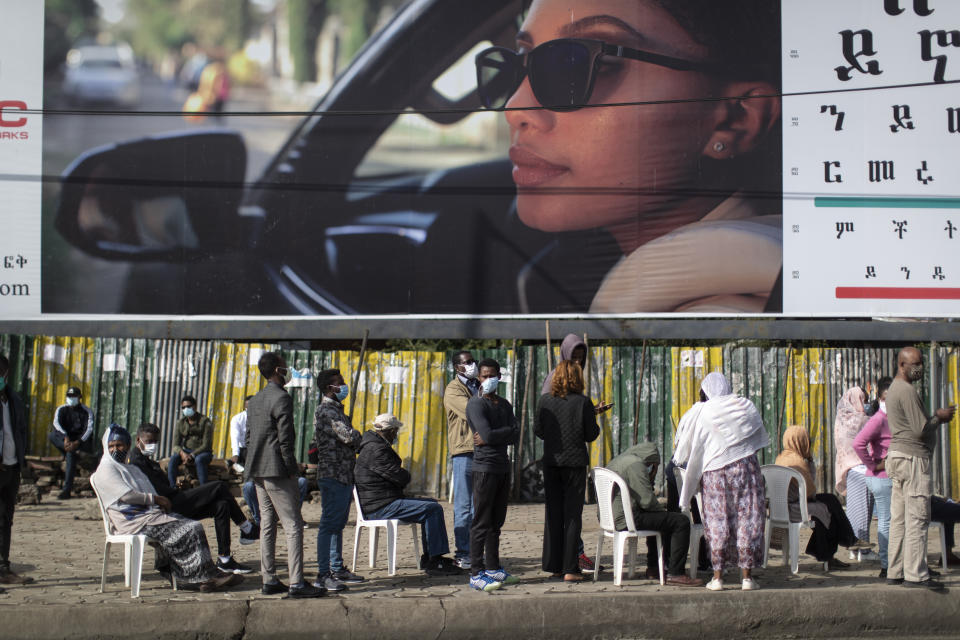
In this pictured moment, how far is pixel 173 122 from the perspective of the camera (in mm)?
15367

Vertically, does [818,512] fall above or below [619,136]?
below

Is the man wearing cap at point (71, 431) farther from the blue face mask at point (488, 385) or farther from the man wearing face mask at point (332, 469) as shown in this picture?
the blue face mask at point (488, 385)

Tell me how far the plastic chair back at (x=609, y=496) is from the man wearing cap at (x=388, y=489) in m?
1.26

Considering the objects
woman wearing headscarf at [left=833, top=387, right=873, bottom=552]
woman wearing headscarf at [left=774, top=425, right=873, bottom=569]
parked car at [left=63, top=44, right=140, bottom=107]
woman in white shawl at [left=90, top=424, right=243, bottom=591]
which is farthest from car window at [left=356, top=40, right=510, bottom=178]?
woman in white shawl at [left=90, top=424, right=243, bottom=591]

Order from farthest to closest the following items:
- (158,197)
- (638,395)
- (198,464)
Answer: (158,197) → (638,395) → (198,464)

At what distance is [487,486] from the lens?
7.68 metres

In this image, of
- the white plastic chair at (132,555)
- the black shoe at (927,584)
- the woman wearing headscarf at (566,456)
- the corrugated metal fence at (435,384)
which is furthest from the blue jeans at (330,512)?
the corrugated metal fence at (435,384)

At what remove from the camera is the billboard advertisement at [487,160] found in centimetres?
1450

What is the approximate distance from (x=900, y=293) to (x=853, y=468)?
6.07m

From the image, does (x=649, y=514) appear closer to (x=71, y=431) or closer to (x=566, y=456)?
(x=566, y=456)

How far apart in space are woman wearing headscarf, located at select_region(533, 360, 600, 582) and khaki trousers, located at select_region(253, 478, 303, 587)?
1.83 metres

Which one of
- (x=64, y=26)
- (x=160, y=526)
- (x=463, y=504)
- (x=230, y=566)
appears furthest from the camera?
(x=64, y=26)

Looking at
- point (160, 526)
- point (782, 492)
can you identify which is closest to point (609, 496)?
point (782, 492)

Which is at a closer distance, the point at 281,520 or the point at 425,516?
the point at 281,520
